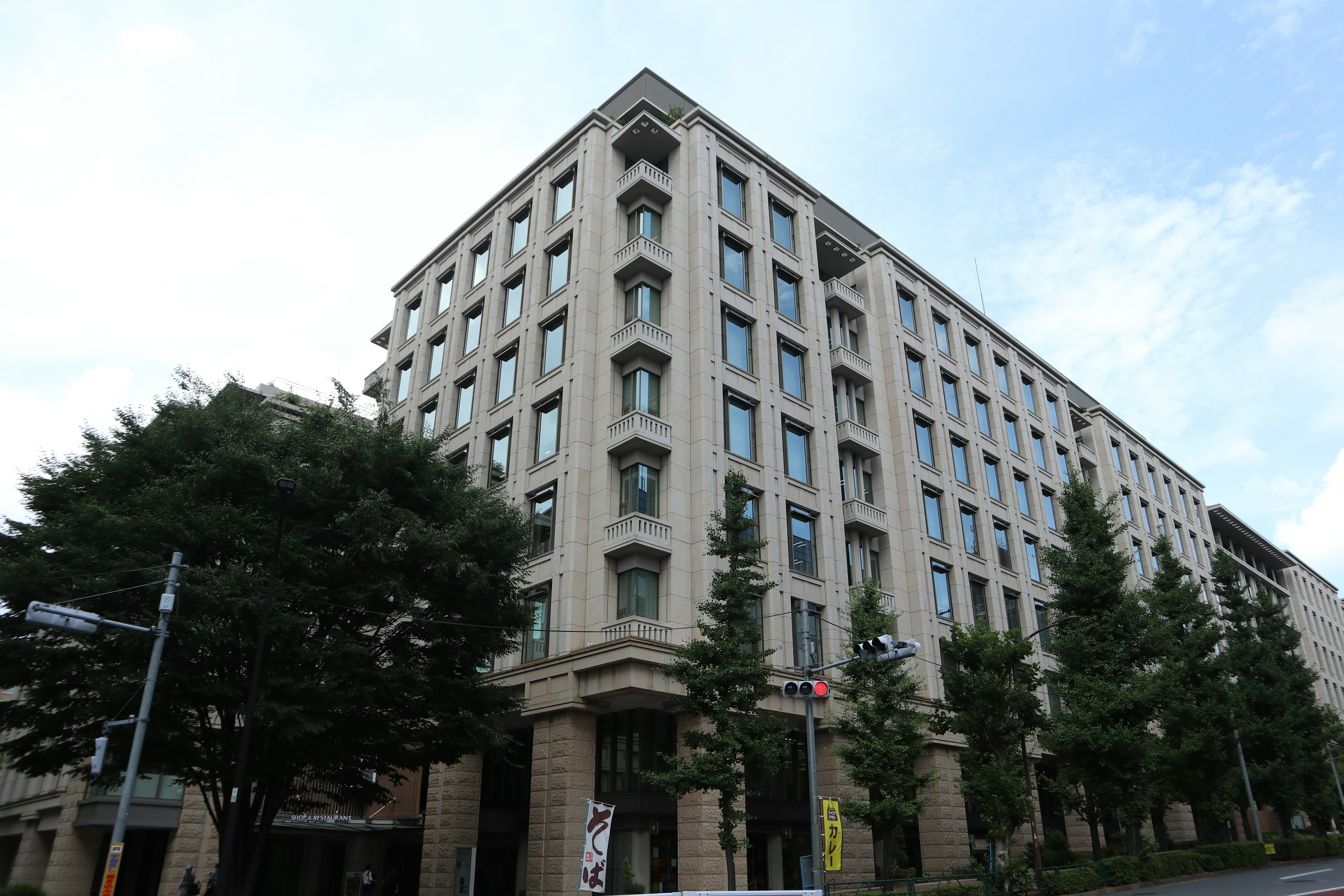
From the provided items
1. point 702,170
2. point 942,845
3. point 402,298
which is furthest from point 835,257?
point 942,845

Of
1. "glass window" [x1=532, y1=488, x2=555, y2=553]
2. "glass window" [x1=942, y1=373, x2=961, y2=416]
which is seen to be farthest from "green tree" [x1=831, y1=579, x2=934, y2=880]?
"glass window" [x1=942, y1=373, x2=961, y2=416]

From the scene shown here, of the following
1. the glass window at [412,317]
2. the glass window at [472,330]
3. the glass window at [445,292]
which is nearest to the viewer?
the glass window at [472,330]

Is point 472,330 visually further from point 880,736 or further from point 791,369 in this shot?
point 880,736

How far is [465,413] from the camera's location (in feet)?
132

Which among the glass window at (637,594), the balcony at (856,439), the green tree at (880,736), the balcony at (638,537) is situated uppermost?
the balcony at (856,439)

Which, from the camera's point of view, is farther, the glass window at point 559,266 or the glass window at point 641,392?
the glass window at point 559,266

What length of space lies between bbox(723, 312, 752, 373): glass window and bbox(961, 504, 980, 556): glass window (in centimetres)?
1513

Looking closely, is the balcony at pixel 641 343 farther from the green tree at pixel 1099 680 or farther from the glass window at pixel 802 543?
the green tree at pixel 1099 680

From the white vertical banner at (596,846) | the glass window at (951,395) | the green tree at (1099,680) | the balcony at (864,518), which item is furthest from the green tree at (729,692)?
the glass window at (951,395)

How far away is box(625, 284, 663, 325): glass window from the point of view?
34219mm

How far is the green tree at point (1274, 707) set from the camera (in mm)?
45875

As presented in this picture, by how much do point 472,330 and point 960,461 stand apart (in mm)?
25374

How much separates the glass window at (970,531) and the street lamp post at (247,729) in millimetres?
31940

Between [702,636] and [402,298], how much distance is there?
2971cm
